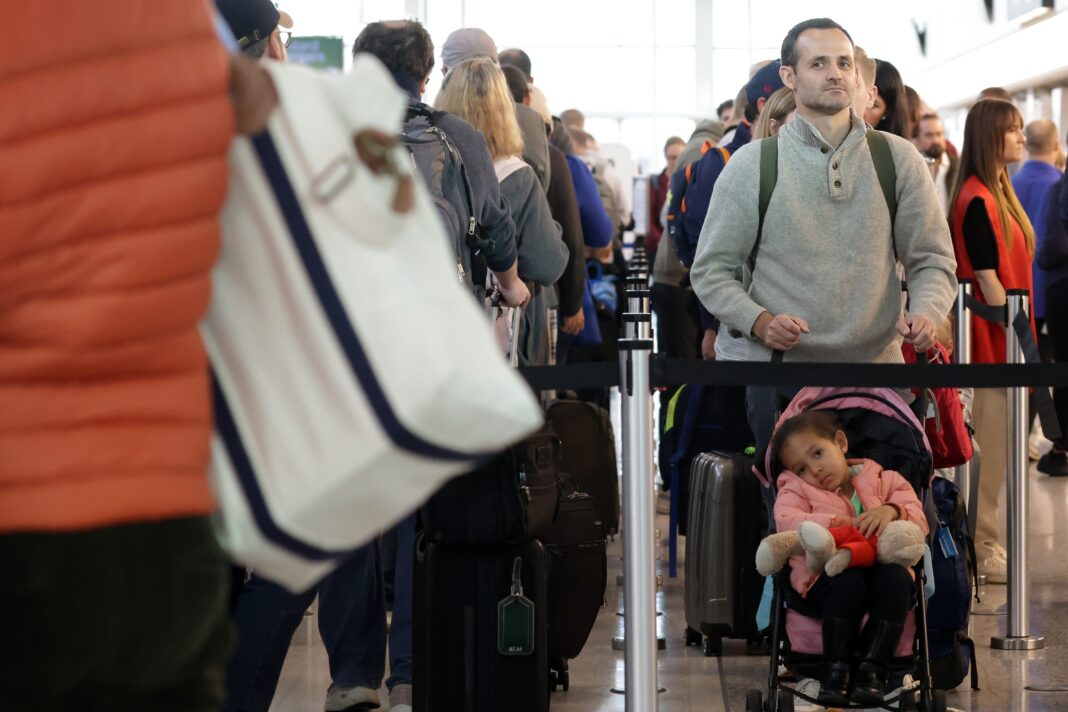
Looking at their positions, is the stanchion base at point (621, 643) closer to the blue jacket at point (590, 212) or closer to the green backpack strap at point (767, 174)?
the green backpack strap at point (767, 174)

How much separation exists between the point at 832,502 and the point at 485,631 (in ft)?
3.16

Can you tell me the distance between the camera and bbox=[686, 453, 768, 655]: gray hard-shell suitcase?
4480mm

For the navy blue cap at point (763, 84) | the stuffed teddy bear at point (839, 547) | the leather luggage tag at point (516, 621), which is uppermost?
the navy blue cap at point (763, 84)

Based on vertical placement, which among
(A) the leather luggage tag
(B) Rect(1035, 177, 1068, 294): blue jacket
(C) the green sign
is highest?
(C) the green sign

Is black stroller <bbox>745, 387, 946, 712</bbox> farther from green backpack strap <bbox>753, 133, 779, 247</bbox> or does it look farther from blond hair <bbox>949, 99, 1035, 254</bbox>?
blond hair <bbox>949, 99, 1035, 254</bbox>

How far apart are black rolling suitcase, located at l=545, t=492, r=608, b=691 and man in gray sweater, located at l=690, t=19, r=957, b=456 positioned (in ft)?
2.31

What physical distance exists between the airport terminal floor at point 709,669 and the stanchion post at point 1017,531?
71 mm

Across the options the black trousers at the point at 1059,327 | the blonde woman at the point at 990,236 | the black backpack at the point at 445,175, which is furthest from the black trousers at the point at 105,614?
the black trousers at the point at 1059,327

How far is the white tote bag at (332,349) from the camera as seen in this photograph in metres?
1.43

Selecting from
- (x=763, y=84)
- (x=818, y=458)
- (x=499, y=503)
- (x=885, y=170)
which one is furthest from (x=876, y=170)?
(x=763, y=84)

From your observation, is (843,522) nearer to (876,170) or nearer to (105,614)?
(876,170)

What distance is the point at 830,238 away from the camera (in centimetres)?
425

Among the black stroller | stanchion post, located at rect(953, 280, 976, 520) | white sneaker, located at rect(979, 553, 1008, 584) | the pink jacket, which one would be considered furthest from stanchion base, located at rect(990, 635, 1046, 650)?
the pink jacket

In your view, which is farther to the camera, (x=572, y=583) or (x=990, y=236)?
(x=990, y=236)
